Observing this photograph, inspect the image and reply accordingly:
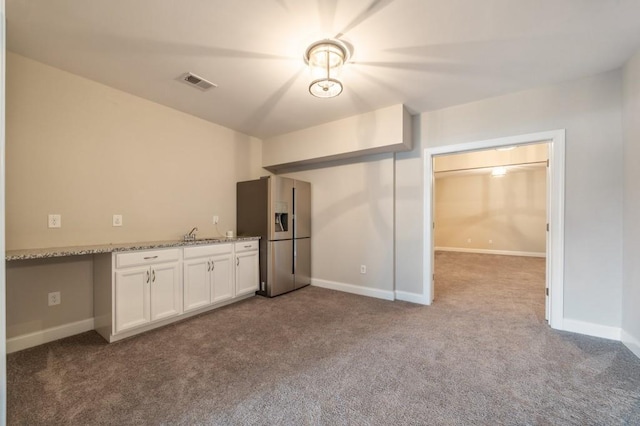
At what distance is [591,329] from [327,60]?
3560 millimetres

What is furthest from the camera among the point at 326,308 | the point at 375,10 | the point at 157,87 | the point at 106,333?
the point at 326,308

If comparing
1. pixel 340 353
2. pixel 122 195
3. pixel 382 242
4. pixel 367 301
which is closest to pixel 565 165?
pixel 382 242

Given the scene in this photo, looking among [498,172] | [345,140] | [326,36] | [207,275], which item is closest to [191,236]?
[207,275]

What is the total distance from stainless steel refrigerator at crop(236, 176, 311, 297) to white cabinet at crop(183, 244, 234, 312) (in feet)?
1.83

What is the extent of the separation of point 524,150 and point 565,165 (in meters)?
4.17

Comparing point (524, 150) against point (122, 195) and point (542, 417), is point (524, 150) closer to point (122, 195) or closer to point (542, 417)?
point (542, 417)

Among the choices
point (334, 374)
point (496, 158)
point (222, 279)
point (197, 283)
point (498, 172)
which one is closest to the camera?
point (334, 374)

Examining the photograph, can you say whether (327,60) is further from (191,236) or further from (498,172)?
(498,172)

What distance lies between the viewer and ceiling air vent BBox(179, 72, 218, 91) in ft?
8.50

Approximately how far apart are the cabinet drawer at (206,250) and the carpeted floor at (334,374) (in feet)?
2.38

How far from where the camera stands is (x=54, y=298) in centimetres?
246

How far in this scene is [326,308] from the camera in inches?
130

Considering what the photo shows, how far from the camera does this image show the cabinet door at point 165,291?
263 cm

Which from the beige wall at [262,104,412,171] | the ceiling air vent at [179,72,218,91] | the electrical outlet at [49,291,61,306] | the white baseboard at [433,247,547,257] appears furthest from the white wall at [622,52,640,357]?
the white baseboard at [433,247,547,257]
